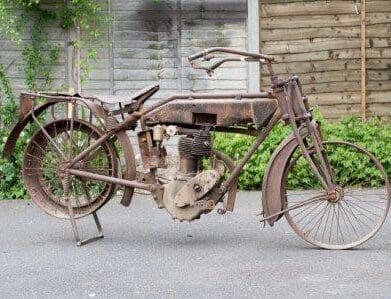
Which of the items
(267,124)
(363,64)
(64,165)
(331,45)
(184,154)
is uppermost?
(331,45)

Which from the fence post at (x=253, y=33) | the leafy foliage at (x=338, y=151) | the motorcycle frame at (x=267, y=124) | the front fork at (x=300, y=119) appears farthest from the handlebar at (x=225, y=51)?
the fence post at (x=253, y=33)

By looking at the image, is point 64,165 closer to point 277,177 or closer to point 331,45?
point 277,177

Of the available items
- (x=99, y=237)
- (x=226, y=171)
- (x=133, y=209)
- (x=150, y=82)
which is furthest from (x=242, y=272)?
(x=150, y=82)

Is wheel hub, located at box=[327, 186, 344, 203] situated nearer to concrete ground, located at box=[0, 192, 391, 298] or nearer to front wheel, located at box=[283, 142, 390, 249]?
front wheel, located at box=[283, 142, 390, 249]

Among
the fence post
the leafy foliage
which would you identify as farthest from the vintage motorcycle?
the fence post

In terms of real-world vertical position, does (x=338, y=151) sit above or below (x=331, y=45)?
below

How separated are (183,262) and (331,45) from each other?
A: 5.69 metres

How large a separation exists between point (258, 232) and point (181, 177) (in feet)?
3.65

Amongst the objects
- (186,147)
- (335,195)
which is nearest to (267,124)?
(186,147)

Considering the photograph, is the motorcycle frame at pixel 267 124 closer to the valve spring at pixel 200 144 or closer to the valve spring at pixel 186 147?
the valve spring at pixel 200 144

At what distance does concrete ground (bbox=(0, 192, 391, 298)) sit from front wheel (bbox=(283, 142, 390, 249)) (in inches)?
7.0

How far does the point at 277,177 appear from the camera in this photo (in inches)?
267

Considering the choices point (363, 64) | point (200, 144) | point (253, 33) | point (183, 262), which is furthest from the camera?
point (363, 64)

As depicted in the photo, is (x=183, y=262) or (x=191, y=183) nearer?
(x=183, y=262)
